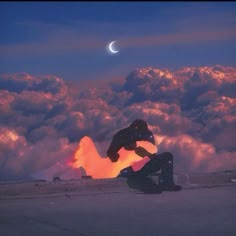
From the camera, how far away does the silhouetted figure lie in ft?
55.9

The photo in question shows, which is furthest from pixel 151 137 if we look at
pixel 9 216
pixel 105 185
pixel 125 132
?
pixel 9 216

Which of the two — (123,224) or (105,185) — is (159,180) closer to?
(105,185)

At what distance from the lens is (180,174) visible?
1844 cm

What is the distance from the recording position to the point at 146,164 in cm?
1744

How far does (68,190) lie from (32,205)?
248 cm

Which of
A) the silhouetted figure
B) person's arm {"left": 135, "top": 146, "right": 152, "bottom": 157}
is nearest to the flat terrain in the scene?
the silhouetted figure

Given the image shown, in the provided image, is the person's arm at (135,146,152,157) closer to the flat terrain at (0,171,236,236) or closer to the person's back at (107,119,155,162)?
the person's back at (107,119,155,162)

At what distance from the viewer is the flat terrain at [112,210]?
35.9ft

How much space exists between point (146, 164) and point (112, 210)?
167 inches

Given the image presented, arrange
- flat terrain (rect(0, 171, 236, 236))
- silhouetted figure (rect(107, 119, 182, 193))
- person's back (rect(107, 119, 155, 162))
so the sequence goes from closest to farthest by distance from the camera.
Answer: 1. flat terrain (rect(0, 171, 236, 236))
2. silhouetted figure (rect(107, 119, 182, 193))
3. person's back (rect(107, 119, 155, 162))

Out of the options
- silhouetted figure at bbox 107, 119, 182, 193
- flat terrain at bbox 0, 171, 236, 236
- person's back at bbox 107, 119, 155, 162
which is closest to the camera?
flat terrain at bbox 0, 171, 236, 236

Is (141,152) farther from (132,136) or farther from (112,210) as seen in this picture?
(112,210)

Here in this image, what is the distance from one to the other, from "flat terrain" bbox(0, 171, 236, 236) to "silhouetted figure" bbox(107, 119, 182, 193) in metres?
0.42

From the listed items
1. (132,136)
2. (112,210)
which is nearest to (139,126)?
(132,136)
